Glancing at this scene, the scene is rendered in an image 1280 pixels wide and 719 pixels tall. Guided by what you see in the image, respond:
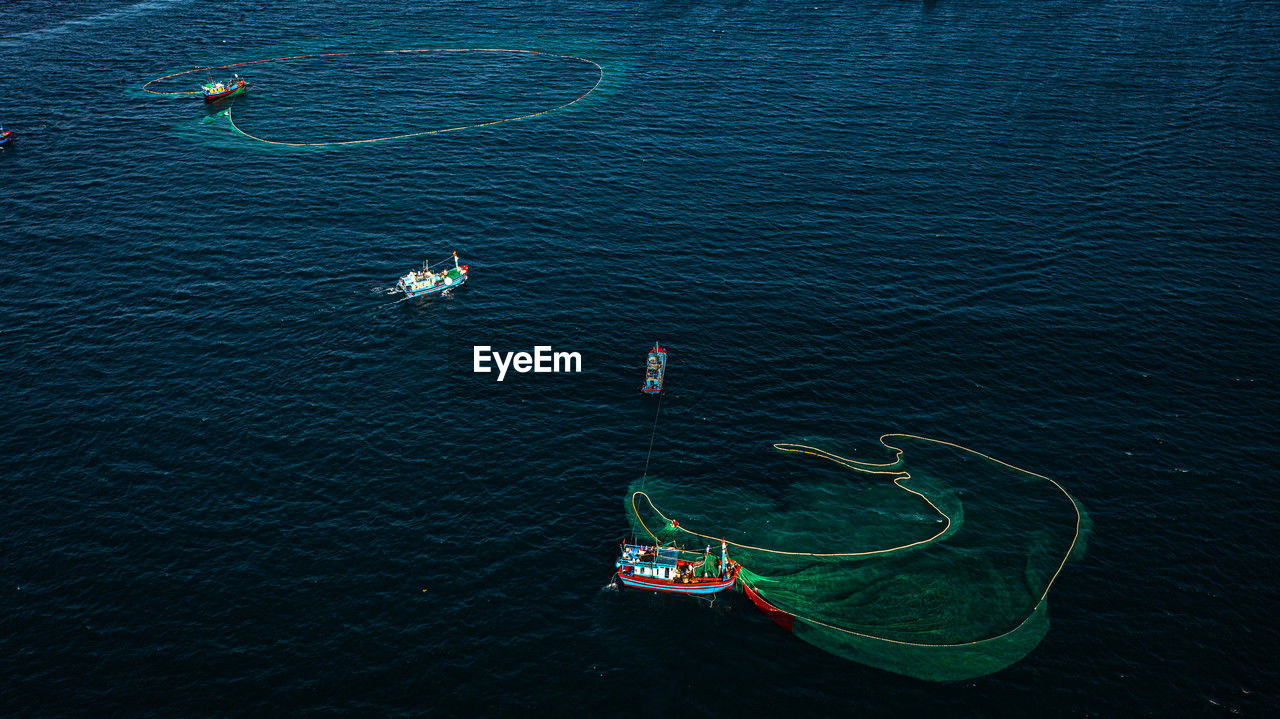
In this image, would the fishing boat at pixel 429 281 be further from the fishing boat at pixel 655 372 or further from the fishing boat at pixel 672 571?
the fishing boat at pixel 672 571

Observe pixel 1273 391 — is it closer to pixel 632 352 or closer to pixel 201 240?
pixel 632 352

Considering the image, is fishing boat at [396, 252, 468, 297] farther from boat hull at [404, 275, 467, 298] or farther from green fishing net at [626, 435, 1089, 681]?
green fishing net at [626, 435, 1089, 681]

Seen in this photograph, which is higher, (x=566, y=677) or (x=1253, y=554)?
(x=1253, y=554)

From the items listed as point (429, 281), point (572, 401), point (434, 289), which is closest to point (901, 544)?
point (572, 401)

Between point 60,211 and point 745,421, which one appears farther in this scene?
point 60,211

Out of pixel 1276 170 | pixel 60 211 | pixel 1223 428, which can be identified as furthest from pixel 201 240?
pixel 1276 170

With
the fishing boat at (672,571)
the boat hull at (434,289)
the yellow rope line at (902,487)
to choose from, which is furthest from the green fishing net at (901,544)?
the boat hull at (434,289)
